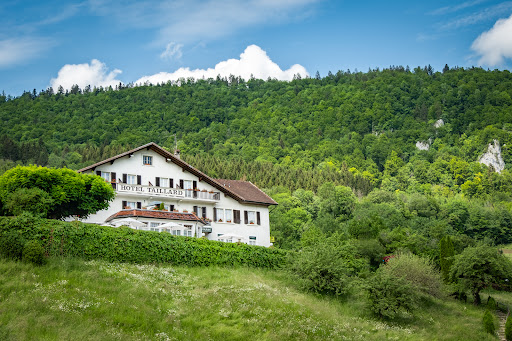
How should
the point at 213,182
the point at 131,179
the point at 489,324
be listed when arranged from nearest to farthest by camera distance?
the point at 489,324 < the point at 131,179 < the point at 213,182

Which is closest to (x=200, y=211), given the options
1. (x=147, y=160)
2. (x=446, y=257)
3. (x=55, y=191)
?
(x=147, y=160)

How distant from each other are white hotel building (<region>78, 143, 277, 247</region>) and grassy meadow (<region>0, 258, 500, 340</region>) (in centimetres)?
1417

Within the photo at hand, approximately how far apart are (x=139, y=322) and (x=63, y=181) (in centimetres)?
2271

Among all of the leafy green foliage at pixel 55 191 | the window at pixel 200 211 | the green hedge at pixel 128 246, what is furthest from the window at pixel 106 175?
the green hedge at pixel 128 246

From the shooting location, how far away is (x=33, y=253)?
34781mm

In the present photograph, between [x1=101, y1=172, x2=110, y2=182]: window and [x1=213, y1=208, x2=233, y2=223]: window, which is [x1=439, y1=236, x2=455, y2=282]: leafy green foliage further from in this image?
[x1=101, y1=172, x2=110, y2=182]: window

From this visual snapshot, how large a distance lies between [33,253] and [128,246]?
25.3 ft

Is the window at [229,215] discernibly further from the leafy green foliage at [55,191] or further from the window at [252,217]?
the leafy green foliage at [55,191]

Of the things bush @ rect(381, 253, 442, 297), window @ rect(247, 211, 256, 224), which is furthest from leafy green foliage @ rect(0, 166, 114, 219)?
bush @ rect(381, 253, 442, 297)

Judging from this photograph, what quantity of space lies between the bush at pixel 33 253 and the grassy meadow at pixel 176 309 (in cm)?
61

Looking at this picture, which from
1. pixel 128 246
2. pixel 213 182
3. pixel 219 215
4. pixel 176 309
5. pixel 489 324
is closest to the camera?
pixel 176 309

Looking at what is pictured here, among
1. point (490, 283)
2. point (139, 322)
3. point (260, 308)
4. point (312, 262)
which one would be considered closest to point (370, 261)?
point (490, 283)

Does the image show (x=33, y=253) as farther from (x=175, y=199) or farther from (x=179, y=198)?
(x=175, y=199)

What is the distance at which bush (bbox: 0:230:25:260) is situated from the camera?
3497 centimetres
